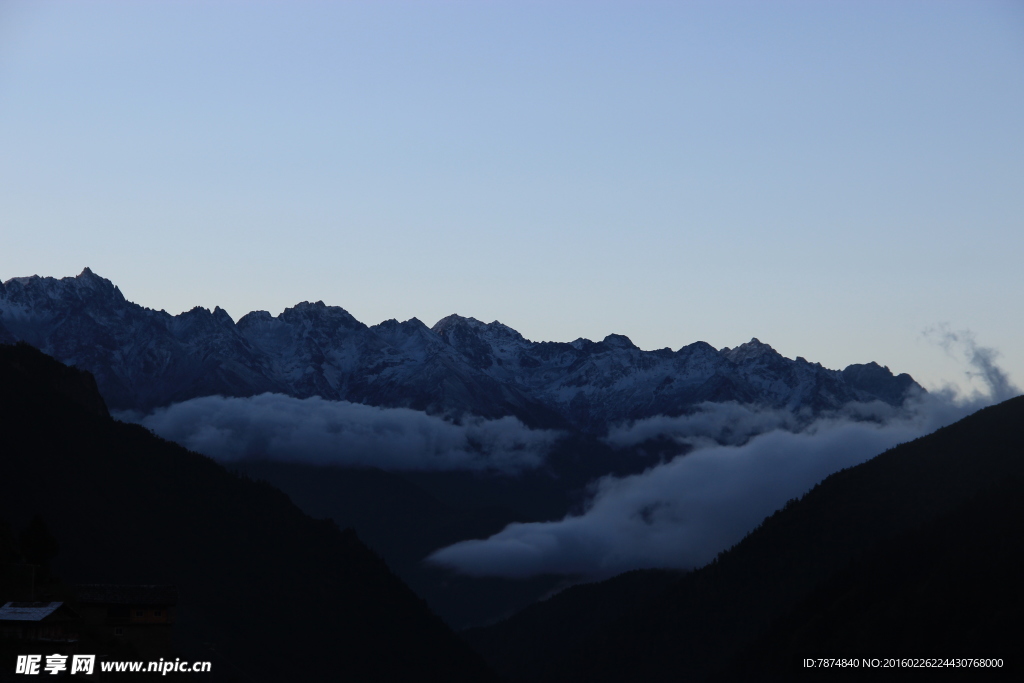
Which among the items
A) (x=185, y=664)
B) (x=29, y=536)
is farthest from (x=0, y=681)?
(x=29, y=536)

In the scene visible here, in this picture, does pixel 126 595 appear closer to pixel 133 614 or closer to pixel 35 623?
pixel 133 614

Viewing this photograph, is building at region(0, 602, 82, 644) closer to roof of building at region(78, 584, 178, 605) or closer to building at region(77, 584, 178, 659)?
building at region(77, 584, 178, 659)

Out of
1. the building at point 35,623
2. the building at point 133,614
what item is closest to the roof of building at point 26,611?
the building at point 35,623

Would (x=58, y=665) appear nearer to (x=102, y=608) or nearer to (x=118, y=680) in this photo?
(x=118, y=680)

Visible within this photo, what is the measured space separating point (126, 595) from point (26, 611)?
2454cm

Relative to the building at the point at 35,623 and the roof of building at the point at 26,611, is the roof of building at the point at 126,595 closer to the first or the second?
the building at the point at 35,623

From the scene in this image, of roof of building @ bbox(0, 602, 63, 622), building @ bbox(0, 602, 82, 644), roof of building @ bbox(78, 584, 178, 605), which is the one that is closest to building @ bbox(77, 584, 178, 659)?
roof of building @ bbox(78, 584, 178, 605)

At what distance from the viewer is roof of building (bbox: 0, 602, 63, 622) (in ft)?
406

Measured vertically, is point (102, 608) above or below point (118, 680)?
above

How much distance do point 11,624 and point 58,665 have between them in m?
12.1

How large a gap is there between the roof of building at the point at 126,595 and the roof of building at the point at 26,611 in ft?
61.8

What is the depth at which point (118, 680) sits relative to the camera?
12106 cm

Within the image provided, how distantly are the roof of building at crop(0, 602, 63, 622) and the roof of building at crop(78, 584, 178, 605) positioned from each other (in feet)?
61.8

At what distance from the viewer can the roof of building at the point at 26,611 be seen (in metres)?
124
